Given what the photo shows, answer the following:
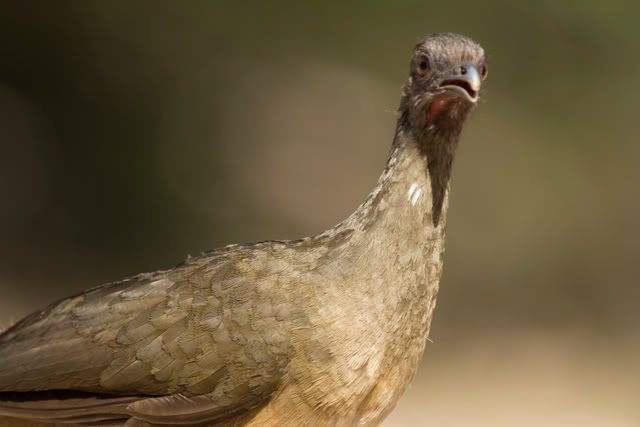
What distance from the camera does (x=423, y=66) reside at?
485cm

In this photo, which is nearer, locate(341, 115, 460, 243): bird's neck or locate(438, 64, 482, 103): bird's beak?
locate(438, 64, 482, 103): bird's beak

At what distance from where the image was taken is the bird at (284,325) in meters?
4.53

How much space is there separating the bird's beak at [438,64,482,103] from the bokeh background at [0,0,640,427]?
19.5 ft

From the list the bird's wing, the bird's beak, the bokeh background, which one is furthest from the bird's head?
the bokeh background

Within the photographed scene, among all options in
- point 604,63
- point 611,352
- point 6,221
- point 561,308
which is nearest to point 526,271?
point 561,308

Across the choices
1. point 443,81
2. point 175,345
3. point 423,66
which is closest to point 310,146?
point 423,66

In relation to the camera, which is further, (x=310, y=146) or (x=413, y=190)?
(x=310, y=146)

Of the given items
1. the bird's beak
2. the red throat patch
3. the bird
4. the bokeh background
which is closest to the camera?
the bird

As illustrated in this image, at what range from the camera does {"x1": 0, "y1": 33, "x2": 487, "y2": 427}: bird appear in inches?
178

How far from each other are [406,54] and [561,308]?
13.4ft

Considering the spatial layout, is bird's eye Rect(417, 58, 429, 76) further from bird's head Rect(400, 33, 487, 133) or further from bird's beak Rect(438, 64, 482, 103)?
bird's beak Rect(438, 64, 482, 103)

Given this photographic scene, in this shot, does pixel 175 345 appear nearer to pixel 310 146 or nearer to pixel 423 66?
pixel 423 66

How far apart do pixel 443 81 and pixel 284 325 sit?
1.29 m

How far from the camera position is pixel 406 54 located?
13.6 metres
